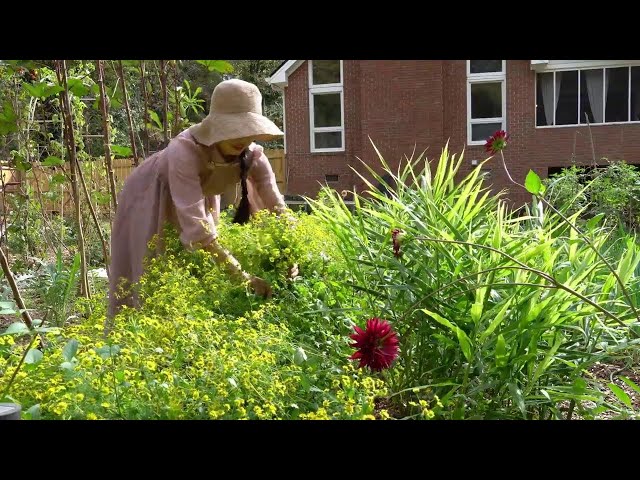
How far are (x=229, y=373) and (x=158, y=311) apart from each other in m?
0.47

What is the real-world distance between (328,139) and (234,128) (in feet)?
45.1

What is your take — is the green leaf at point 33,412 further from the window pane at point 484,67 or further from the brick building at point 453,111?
the window pane at point 484,67

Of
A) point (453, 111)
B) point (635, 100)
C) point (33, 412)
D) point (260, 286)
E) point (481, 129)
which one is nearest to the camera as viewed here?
point (33, 412)

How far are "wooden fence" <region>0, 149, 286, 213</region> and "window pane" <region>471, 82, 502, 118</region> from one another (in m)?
3.98

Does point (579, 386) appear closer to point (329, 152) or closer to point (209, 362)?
point (209, 362)

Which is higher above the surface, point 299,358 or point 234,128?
point 234,128

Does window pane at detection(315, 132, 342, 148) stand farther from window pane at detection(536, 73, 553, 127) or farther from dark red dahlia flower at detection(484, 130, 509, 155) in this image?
dark red dahlia flower at detection(484, 130, 509, 155)

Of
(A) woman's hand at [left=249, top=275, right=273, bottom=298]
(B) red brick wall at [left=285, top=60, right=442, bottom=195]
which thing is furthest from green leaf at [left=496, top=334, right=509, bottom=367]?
(B) red brick wall at [left=285, top=60, right=442, bottom=195]

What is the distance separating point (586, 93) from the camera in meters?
13.9

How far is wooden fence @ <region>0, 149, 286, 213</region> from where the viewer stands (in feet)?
14.1

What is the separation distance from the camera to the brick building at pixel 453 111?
533 inches

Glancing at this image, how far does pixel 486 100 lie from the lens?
14.2 meters

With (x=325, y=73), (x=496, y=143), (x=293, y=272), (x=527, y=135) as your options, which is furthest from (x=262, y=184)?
(x=325, y=73)
